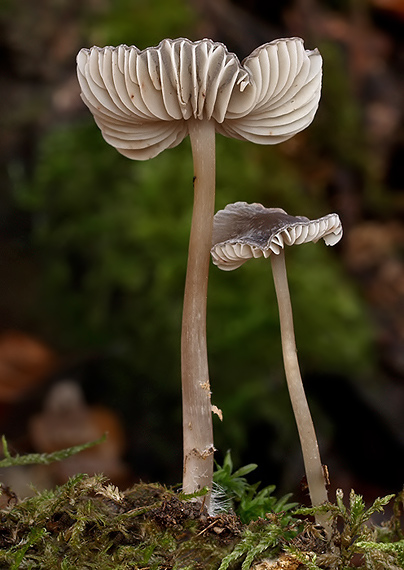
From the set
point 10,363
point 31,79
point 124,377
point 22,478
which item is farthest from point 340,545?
point 31,79

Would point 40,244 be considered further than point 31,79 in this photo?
No

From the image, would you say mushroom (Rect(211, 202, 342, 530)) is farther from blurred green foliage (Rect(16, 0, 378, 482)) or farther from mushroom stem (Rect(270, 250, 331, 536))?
blurred green foliage (Rect(16, 0, 378, 482))

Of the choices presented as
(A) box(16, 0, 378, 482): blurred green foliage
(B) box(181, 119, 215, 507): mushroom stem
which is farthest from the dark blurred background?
(B) box(181, 119, 215, 507): mushroom stem

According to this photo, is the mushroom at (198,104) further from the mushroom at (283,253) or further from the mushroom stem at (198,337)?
the mushroom at (283,253)

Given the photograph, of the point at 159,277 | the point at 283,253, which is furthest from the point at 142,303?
the point at 283,253

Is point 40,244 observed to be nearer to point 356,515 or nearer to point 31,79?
point 31,79

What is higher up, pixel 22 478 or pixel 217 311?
pixel 217 311
